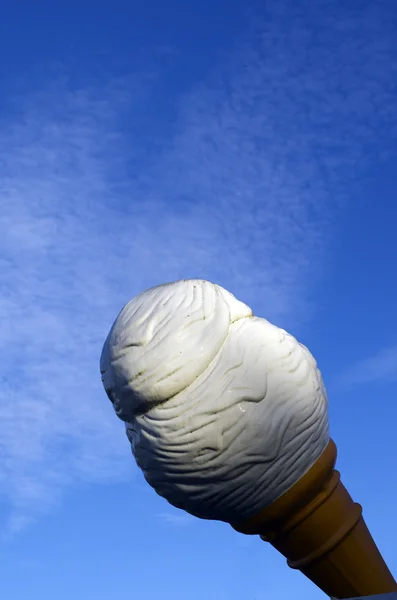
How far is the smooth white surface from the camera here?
10.5 feet

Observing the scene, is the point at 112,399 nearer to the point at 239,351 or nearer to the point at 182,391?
the point at 182,391

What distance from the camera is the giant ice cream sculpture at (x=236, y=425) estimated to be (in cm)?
321

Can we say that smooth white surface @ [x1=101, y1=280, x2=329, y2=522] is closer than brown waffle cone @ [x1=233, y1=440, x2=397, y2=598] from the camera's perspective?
Yes

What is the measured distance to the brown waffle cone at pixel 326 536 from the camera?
340 centimetres

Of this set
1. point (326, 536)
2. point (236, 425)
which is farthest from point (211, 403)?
point (326, 536)

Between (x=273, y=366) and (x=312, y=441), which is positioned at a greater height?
(x=273, y=366)

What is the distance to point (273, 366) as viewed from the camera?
333 centimetres

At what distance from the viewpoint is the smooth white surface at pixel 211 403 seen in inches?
126

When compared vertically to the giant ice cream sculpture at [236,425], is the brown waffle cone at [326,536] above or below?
below

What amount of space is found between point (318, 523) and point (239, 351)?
2.95ft

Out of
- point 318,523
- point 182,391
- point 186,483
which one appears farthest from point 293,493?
point 182,391

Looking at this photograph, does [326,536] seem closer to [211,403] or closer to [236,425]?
[236,425]

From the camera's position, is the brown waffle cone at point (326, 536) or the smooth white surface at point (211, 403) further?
the brown waffle cone at point (326, 536)

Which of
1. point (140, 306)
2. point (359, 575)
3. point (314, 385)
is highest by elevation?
point (140, 306)
